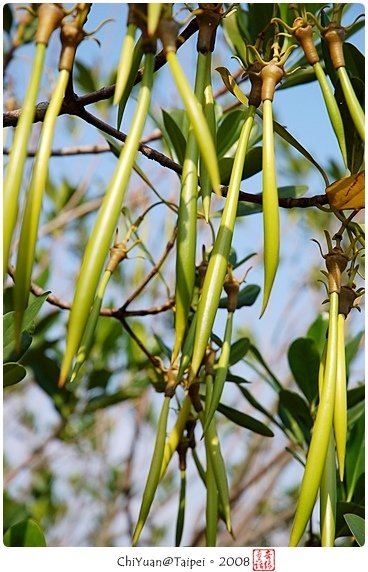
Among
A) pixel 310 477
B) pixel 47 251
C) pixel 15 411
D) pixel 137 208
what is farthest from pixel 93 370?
pixel 310 477

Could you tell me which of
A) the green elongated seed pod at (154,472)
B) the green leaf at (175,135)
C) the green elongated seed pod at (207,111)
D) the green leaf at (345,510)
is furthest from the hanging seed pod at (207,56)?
the green leaf at (345,510)

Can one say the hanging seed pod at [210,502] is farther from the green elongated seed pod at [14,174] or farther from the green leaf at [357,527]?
the green elongated seed pod at [14,174]

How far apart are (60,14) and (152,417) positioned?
135 cm

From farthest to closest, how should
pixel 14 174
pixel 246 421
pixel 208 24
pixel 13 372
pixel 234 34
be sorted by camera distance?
pixel 234 34, pixel 246 421, pixel 13 372, pixel 208 24, pixel 14 174

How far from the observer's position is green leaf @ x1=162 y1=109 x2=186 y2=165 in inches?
23.3

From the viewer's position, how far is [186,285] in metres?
0.30

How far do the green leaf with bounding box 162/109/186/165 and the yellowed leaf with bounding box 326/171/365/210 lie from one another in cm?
20

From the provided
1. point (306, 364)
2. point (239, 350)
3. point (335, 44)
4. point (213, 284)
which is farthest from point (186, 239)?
point (306, 364)

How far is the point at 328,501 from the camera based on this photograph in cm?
36
